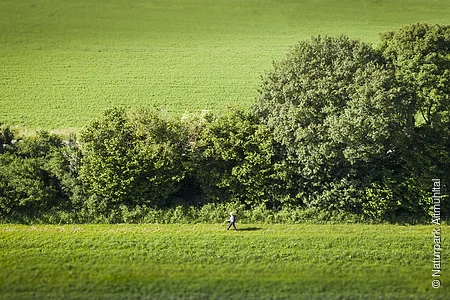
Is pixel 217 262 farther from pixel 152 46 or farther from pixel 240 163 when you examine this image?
pixel 152 46

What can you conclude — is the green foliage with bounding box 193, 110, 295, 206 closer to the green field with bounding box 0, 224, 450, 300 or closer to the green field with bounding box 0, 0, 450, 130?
the green field with bounding box 0, 224, 450, 300

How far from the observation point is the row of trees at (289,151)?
25.7 meters

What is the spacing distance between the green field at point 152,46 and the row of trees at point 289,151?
9837 mm

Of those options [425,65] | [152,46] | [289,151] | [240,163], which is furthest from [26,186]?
[152,46]

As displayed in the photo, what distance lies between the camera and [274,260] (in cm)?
2338

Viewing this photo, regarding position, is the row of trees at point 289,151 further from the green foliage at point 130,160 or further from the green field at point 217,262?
the green field at point 217,262

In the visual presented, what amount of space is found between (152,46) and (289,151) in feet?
109

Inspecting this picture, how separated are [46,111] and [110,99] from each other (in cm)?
606

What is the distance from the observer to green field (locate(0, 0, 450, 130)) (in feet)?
136

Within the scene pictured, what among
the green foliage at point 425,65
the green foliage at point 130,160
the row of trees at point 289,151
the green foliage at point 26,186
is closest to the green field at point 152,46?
the green foliage at point 26,186

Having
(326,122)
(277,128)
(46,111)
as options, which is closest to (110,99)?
(46,111)

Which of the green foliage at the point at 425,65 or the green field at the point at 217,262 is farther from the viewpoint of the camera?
the green foliage at the point at 425,65

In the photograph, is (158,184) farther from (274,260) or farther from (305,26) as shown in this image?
(305,26)

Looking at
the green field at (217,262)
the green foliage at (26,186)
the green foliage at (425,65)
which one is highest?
the green foliage at (425,65)
